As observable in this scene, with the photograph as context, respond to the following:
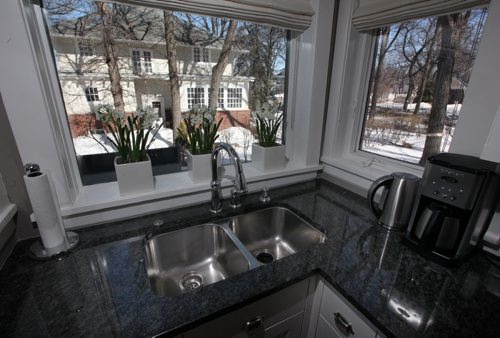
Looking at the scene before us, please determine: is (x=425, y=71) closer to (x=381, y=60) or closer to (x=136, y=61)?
(x=381, y=60)

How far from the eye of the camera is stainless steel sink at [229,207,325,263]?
120 centimetres

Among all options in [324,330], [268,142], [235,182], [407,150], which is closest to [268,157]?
[268,142]

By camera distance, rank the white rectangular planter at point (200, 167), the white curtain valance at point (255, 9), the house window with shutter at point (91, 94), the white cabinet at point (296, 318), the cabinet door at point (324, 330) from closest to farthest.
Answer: the white cabinet at point (296, 318) → the cabinet door at point (324, 330) → the white curtain valance at point (255, 9) → the house window with shutter at point (91, 94) → the white rectangular planter at point (200, 167)

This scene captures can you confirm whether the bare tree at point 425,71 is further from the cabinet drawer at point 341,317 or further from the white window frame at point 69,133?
the cabinet drawer at point 341,317

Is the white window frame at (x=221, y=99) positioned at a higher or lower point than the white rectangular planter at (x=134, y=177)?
higher

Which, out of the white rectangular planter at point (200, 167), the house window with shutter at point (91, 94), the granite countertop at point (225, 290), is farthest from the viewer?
the white rectangular planter at point (200, 167)

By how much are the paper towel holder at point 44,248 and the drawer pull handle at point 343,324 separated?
97 centimetres

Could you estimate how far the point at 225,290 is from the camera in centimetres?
72

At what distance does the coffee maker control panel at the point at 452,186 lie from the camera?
759mm

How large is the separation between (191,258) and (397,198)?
94 cm

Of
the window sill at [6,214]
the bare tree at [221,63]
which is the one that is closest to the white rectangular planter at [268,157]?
the bare tree at [221,63]

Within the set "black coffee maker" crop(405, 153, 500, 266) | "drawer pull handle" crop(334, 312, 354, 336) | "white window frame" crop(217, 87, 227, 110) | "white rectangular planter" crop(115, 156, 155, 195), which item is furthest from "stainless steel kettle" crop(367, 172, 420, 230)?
"white rectangular planter" crop(115, 156, 155, 195)

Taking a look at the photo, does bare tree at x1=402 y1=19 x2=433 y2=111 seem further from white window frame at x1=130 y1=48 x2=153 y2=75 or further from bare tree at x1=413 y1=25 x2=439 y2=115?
white window frame at x1=130 y1=48 x2=153 y2=75

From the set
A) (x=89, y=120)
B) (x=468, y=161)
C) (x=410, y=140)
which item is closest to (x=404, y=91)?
(x=410, y=140)
